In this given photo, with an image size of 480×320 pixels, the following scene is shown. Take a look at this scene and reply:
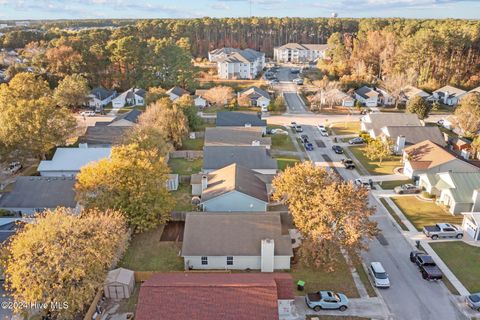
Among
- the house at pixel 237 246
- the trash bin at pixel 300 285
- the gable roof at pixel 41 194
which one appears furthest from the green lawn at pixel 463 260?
the gable roof at pixel 41 194

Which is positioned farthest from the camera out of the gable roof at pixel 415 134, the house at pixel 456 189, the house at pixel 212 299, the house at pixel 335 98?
the house at pixel 335 98

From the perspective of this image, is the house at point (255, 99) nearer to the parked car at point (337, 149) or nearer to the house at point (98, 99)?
the parked car at point (337, 149)

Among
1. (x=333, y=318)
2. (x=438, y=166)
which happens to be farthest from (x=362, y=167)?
(x=333, y=318)

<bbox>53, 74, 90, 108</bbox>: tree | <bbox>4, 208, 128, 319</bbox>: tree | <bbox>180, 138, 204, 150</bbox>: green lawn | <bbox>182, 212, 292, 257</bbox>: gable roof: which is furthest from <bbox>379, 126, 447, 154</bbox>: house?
<bbox>53, 74, 90, 108</bbox>: tree

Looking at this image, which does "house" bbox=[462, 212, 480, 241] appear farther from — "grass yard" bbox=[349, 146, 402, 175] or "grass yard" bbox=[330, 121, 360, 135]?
"grass yard" bbox=[330, 121, 360, 135]

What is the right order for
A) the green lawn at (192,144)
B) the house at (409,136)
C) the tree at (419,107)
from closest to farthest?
the house at (409,136), the green lawn at (192,144), the tree at (419,107)

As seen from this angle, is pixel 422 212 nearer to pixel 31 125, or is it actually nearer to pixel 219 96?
pixel 31 125

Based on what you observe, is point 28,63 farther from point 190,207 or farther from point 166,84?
point 190,207
